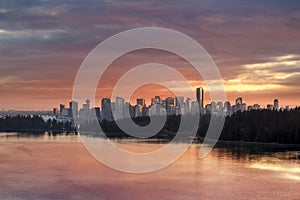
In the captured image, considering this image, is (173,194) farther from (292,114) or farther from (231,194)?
(292,114)

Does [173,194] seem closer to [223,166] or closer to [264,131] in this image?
[223,166]

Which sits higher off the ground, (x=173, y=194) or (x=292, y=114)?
(x=292, y=114)

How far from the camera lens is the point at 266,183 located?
57.9 ft

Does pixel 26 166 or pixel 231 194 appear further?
pixel 26 166

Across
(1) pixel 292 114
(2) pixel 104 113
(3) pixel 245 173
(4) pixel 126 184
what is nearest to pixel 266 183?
(3) pixel 245 173

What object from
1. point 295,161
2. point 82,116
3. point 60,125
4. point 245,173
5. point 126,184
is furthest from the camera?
point 82,116

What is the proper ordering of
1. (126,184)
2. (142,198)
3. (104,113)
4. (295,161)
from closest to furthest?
(142,198) → (126,184) → (295,161) → (104,113)

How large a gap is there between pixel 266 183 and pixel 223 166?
16.3 ft

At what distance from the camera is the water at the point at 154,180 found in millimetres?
14992

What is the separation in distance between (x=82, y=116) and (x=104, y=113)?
895 cm

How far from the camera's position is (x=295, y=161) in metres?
25.1

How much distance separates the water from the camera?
14992 millimetres

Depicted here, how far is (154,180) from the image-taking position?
1794 centimetres

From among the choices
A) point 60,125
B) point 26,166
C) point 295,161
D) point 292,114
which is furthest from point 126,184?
point 60,125
